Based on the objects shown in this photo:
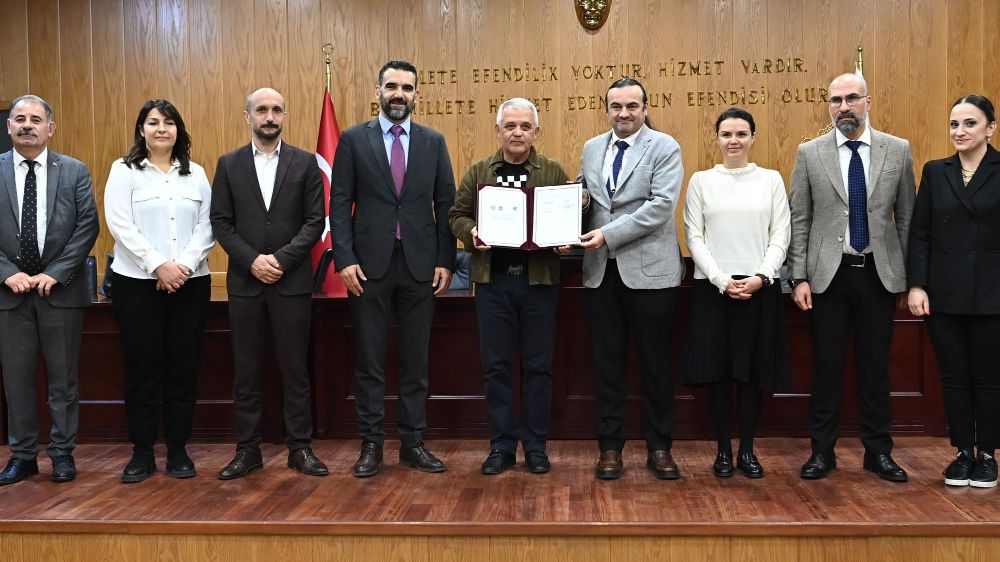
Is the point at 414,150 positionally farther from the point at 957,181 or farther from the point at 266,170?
the point at 957,181

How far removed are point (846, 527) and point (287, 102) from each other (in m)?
4.59

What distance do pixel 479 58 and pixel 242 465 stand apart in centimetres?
340

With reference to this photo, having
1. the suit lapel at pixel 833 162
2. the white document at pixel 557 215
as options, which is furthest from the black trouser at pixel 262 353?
the suit lapel at pixel 833 162

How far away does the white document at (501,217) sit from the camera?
3.27 meters

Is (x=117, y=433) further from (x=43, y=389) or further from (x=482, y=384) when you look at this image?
(x=482, y=384)

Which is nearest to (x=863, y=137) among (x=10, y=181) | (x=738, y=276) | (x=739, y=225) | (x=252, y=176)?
(x=739, y=225)

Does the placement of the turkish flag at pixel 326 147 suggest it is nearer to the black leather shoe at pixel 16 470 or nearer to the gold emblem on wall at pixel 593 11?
the gold emblem on wall at pixel 593 11

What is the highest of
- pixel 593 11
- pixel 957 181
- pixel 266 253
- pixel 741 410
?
pixel 593 11

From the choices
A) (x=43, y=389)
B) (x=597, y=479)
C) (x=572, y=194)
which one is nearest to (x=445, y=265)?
(x=572, y=194)

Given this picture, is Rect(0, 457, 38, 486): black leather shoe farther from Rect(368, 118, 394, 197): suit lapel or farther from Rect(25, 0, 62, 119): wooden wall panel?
Rect(25, 0, 62, 119): wooden wall panel

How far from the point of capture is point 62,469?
346 cm

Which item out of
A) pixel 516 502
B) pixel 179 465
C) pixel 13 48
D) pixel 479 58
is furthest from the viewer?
pixel 13 48

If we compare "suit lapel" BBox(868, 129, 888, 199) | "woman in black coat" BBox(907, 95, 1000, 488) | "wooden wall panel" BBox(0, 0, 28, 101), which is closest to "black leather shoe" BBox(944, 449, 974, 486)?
"woman in black coat" BBox(907, 95, 1000, 488)

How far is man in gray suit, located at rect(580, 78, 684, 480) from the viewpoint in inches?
130
